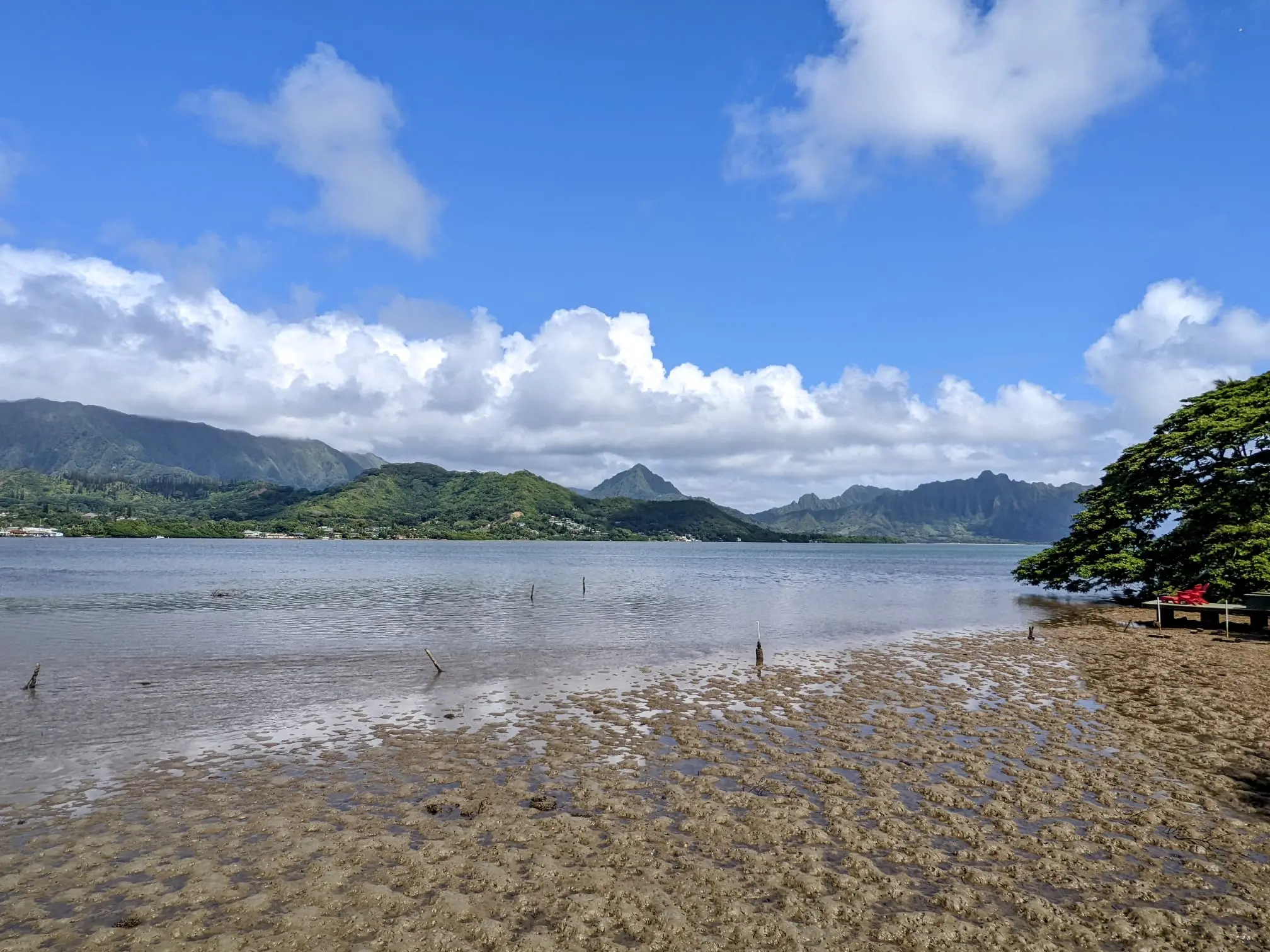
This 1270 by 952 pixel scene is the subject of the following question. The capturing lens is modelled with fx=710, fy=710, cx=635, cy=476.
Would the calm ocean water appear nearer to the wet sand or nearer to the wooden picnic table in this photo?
the wet sand

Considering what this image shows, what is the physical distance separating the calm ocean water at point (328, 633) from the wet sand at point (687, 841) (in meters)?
5.58

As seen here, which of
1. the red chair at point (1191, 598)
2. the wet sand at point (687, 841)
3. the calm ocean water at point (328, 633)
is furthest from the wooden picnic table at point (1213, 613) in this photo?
the wet sand at point (687, 841)

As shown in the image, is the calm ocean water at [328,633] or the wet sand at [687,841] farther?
the calm ocean water at [328,633]

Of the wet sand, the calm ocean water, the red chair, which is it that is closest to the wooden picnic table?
the red chair

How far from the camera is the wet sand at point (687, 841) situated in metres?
10.5

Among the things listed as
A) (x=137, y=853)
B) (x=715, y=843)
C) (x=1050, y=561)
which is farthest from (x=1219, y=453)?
(x=137, y=853)

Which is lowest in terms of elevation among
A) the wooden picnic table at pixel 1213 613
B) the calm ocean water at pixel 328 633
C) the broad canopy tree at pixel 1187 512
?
the calm ocean water at pixel 328 633

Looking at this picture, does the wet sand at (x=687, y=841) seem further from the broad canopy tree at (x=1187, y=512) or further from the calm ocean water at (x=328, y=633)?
the broad canopy tree at (x=1187, y=512)

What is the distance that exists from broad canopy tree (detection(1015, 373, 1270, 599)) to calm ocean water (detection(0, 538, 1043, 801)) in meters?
8.56

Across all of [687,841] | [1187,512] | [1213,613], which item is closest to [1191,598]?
[1213,613]

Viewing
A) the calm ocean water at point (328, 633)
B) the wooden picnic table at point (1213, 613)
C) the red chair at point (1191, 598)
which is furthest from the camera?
the red chair at point (1191, 598)

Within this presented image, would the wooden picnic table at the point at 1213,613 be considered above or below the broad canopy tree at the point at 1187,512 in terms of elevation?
below

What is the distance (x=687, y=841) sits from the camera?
13.7 metres

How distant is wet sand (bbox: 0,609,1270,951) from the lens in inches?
415
